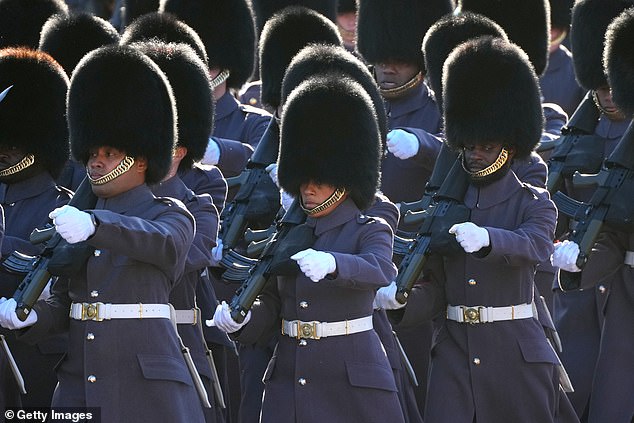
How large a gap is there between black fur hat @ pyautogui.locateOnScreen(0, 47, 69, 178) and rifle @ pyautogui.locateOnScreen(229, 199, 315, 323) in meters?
1.19

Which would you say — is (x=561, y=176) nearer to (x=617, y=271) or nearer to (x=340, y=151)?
(x=617, y=271)

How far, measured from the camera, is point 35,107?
716 centimetres

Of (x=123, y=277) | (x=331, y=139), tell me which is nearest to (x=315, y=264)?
(x=123, y=277)

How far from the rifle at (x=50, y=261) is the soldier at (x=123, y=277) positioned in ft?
0.13

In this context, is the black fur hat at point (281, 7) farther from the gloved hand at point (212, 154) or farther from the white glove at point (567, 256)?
the white glove at point (567, 256)

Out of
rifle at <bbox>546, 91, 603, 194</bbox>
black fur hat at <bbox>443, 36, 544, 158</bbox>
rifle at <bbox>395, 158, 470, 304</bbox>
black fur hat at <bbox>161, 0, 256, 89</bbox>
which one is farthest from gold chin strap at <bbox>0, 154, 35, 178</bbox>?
rifle at <bbox>546, 91, 603, 194</bbox>

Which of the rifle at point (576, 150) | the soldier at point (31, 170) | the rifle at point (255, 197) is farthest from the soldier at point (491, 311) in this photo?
the soldier at point (31, 170)

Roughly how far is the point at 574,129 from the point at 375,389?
2.49 meters

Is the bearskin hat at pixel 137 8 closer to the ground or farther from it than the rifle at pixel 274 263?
closer to the ground

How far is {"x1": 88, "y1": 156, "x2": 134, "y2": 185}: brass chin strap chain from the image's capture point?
6.04m

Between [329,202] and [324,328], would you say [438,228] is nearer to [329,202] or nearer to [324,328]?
[329,202]

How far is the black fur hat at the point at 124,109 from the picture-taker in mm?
6188

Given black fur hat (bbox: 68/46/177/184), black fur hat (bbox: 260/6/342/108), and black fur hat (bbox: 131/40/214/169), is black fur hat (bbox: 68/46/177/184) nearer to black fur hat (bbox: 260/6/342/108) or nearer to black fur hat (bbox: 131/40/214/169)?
black fur hat (bbox: 131/40/214/169)

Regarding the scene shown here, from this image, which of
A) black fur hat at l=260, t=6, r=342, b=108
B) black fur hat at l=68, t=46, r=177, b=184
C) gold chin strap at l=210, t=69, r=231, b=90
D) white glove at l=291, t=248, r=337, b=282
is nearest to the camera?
white glove at l=291, t=248, r=337, b=282
